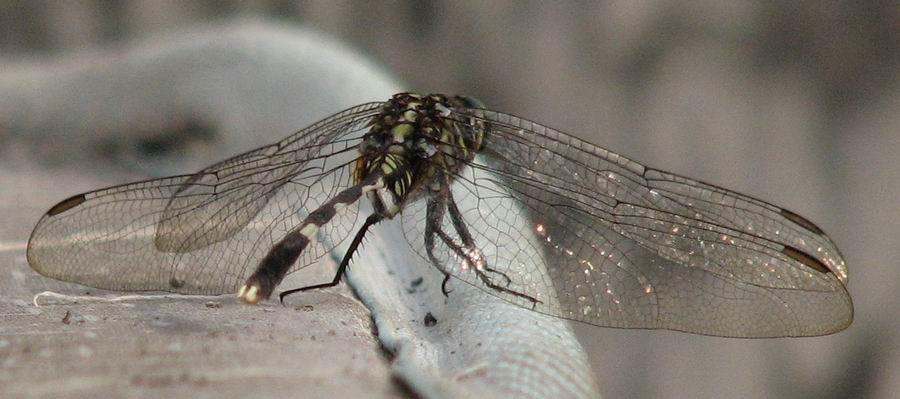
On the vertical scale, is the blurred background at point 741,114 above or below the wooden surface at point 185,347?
above

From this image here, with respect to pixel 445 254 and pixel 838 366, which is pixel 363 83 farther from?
pixel 838 366

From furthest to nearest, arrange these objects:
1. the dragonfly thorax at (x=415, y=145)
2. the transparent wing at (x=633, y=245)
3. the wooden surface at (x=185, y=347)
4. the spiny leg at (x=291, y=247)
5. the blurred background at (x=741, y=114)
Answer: the blurred background at (x=741, y=114)
the dragonfly thorax at (x=415, y=145)
the transparent wing at (x=633, y=245)
the spiny leg at (x=291, y=247)
the wooden surface at (x=185, y=347)

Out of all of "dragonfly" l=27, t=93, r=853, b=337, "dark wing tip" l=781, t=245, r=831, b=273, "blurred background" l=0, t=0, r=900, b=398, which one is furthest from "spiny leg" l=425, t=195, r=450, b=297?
"blurred background" l=0, t=0, r=900, b=398

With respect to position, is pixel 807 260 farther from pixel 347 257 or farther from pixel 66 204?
pixel 66 204

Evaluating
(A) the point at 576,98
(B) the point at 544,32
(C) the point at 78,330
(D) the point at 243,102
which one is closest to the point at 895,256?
(A) the point at 576,98

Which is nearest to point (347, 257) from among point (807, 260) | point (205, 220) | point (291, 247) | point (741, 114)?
point (291, 247)

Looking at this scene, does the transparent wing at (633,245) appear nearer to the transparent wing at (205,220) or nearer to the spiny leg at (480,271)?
the spiny leg at (480,271)

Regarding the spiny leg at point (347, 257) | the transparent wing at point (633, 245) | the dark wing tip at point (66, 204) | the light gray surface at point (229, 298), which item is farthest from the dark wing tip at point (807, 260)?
the dark wing tip at point (66, 204)
